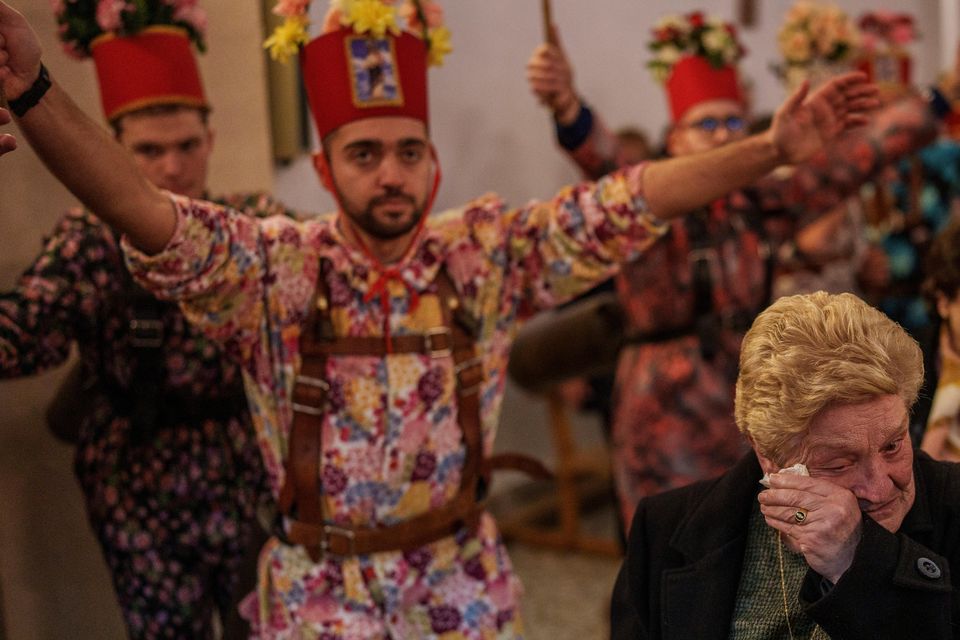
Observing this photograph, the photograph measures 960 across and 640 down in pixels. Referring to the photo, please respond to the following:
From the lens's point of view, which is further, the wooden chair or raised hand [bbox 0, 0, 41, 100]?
the wooden chair

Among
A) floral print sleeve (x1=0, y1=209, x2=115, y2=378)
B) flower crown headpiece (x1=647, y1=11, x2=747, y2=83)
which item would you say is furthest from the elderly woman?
flower crown headpiece (x1=647, y1=11, x2=747, y2=83)

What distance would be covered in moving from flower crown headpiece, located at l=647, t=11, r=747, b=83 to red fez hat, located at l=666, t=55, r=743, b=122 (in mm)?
26

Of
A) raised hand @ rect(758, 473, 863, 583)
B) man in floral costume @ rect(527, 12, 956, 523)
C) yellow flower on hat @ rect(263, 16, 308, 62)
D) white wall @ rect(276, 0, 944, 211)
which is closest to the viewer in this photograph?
raised hand @ rect(758, 473, 863, 583)

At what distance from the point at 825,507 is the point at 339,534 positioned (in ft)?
3.18

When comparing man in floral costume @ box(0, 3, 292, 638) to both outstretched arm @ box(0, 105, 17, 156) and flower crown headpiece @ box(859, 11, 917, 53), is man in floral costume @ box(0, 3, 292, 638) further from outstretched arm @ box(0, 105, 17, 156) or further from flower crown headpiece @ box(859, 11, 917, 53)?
flower crown headpiece @ box(859, 11, 917, 53)

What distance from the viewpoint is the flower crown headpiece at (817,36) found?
165 inches

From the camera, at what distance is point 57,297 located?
7.90 ft

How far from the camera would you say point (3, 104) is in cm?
186

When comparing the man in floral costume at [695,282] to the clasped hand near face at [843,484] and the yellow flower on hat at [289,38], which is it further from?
the clasped hand near face at [843,484]

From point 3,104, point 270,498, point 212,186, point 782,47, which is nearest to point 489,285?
point 270,498

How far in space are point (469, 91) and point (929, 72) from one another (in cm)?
502

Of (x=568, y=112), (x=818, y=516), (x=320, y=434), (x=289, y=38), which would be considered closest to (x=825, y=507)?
(x=818, y=516)

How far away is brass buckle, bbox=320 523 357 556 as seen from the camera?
7.32 ft

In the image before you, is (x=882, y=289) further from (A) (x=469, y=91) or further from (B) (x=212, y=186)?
(B) (x=212, y=186)
